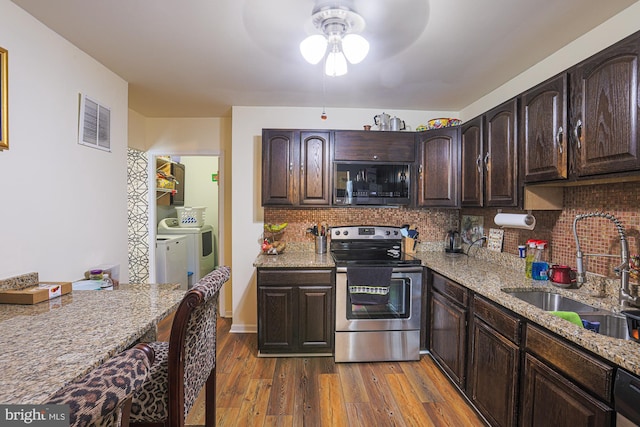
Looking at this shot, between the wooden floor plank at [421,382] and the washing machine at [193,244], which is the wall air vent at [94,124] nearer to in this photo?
the washing machine at [193,244]

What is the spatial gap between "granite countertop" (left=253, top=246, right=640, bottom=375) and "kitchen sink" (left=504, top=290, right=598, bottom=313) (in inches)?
1.2

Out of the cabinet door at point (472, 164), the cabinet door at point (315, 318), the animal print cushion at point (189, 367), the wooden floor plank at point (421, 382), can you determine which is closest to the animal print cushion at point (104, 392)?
the animal print cushion at point (189, 367)

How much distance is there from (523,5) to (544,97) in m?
0.53

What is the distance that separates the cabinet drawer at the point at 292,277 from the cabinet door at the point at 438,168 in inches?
46.9

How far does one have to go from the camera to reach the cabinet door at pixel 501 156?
203 cm

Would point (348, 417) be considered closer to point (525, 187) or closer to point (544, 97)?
point (525, 187)

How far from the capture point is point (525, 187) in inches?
77.2

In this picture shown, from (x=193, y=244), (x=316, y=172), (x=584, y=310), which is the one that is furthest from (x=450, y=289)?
(x=193, y=244)

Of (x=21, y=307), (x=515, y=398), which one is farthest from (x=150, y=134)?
(x=515, y=398)

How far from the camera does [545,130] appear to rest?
176cm

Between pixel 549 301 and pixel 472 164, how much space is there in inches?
47.4

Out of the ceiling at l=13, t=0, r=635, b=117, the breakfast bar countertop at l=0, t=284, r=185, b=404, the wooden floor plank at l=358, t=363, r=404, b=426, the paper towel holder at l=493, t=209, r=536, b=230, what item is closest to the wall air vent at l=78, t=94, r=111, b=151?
the ceiling at l=13, t=0, r=635, b=117

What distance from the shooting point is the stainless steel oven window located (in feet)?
8.43

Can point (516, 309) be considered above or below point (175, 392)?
above
